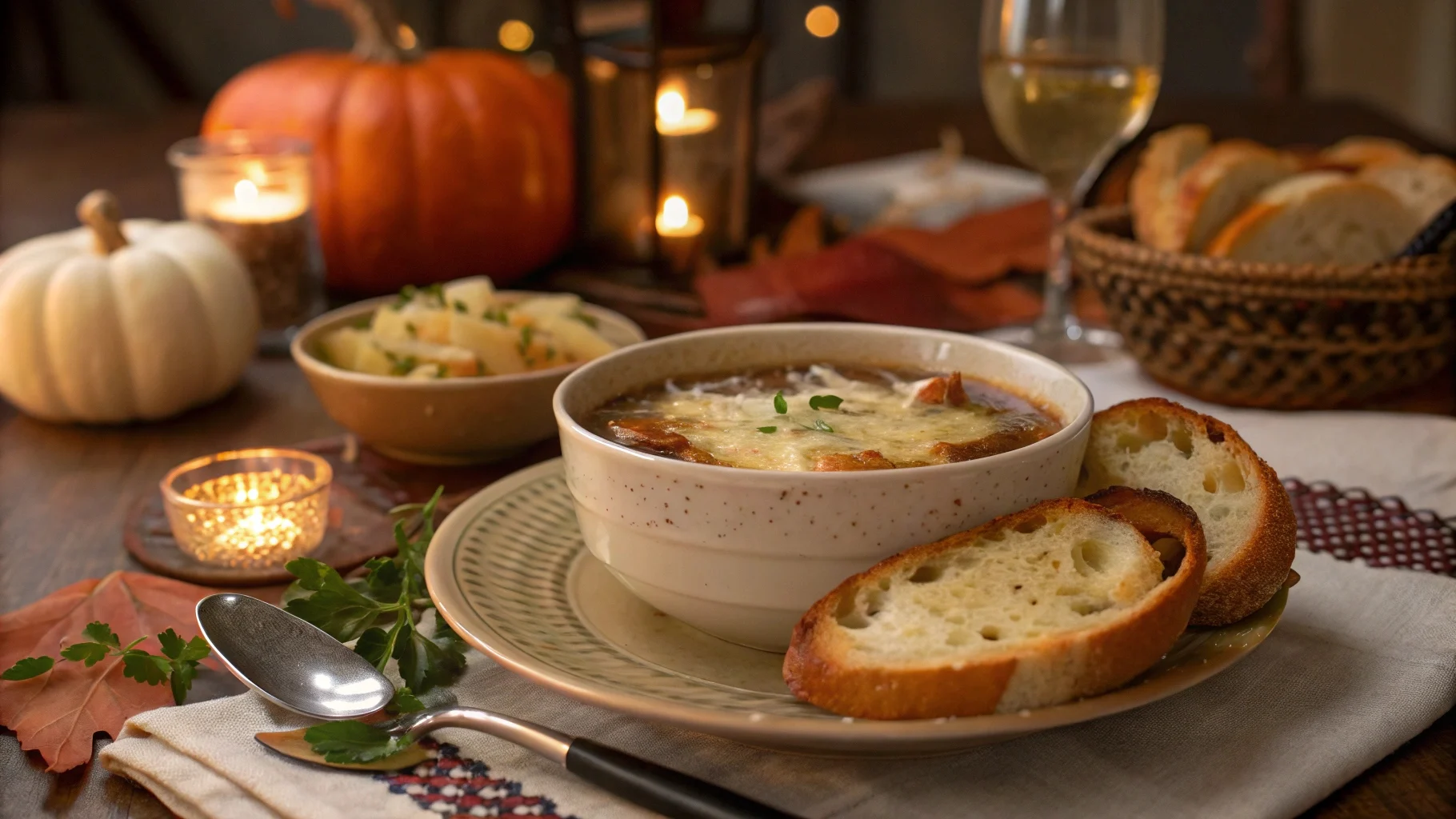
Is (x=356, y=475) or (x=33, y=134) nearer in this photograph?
(x=356, y=475)

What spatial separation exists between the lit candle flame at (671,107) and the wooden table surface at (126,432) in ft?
2.93

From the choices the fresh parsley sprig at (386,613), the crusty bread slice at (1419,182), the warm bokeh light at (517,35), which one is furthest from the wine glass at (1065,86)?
the warm bokeh light at (517,35)

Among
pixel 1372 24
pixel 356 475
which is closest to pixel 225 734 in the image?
pixel 356 475

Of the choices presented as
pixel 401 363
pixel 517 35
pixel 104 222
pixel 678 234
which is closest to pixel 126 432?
A: pixel 104 222

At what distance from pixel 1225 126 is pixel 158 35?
578 cm

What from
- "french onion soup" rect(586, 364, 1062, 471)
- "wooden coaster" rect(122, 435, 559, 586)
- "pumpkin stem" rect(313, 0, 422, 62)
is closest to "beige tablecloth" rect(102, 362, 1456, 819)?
"french onion soup" rect(586, 364, 1062, 471)

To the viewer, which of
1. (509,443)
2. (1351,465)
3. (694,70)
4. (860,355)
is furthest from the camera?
(694,70)

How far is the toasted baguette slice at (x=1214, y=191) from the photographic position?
2115 millimetres

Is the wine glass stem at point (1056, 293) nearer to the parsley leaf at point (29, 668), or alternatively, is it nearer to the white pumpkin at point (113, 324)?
the white pumpkin at point (113, 324)

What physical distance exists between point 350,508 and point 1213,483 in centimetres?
107

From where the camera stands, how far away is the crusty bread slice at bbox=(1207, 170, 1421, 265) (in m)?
2.06

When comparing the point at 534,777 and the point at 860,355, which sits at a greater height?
the point at 860,355

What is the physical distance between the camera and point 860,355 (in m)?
1.55

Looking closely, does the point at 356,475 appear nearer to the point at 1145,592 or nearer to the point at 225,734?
the point at 225,734
